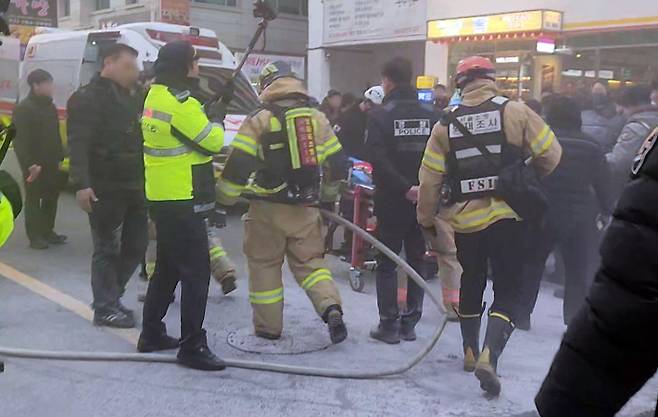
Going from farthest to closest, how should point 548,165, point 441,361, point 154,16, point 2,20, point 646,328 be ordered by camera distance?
point 154,16 < point 441,361 < point 548,165 < point 2,20 < point 646,328

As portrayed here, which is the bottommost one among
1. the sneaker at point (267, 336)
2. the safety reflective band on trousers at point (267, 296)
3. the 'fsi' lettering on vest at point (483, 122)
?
the sneaker at point (267, 336)

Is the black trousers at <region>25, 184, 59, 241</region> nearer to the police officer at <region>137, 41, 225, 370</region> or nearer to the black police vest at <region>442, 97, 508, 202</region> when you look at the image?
the police officer at <region>137, 41, 225, 370</region>

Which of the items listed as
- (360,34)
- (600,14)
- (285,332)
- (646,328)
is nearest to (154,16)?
(360,34)

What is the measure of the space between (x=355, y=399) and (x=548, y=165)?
1.74 metres

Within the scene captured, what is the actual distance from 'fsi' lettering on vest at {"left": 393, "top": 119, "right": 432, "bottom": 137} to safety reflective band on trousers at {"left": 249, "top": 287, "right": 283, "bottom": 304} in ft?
4.38

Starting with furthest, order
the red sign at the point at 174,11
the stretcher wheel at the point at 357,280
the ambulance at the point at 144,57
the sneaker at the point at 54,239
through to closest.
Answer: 1. the red sign at the point at 174,11
2. the ambulance at the point at 144,57
3. the sneaker at the point at 54,239
4. the stretcher wheel at the point at 357,280

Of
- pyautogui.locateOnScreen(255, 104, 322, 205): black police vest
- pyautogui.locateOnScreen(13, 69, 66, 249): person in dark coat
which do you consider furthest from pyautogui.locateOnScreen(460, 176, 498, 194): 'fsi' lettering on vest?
pyautogui.locateOnScreen(13, 69, 66, 249): person in dark coat

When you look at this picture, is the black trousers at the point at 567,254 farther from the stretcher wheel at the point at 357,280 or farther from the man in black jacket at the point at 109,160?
the man in black jacket at the point at 109,160

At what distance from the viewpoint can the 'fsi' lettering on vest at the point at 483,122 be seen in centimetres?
437

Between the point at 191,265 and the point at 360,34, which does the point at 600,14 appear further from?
the point at 191,265

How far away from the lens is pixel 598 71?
48.5 feet

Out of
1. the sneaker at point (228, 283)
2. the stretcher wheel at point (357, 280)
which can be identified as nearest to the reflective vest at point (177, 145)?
the sneaker at point (228, 283)

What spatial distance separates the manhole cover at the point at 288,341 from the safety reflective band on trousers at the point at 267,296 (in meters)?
0.28

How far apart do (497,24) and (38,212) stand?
34.9ft
